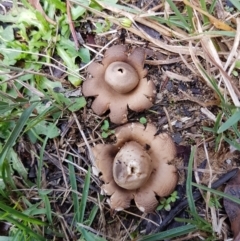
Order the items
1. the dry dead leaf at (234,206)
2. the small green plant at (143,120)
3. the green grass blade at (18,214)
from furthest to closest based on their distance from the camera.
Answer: the small green plant at (143,120) < the dry dead leaf at (234,206) < the green grass blade at (18,214)

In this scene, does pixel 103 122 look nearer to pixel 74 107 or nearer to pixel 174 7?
pixel 74 107

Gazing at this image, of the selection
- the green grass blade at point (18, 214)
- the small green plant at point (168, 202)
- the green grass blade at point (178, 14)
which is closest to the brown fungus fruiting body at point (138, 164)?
the small green plant at point (168, 202)

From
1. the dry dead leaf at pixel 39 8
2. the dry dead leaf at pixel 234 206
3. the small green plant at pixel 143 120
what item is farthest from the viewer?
the dry dead leaf at pixel 39 8

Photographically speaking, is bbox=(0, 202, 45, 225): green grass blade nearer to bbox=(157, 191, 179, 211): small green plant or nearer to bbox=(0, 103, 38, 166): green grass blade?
bbox=(0, 103, 38, 166): green grass blade

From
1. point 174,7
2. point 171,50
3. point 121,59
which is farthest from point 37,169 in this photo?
point 174,7

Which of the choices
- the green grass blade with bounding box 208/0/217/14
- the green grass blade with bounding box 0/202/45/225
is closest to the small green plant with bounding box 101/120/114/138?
the green grass blade with bounding box 0/202/45/225

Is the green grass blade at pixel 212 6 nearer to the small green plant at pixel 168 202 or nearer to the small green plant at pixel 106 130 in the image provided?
the small green plant at pixel 106 130
